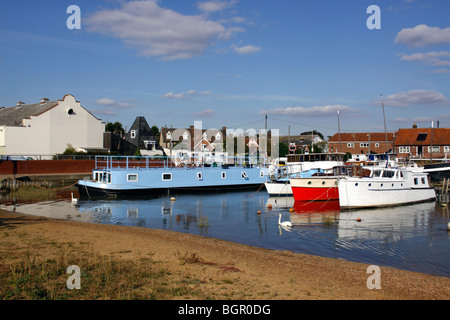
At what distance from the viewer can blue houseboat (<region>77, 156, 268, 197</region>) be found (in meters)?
38.2

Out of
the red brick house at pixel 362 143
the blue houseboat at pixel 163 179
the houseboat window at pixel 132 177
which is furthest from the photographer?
the red brick house at pixel 362 143

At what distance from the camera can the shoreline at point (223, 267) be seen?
10109 mm

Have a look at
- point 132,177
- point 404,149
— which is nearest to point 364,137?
point 404,149

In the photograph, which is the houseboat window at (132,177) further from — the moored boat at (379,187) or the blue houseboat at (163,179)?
the moored boat at (379,187)

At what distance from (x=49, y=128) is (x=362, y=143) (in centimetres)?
7272

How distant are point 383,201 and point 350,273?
70.8 feet

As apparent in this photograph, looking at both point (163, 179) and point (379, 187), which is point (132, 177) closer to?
point (163, 179)

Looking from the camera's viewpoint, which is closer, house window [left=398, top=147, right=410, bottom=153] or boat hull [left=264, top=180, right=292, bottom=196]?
boat hull [left=264, top=180, right=292, bottom=196]

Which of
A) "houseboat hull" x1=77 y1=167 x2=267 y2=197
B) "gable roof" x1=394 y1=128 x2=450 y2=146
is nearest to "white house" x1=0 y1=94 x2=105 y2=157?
"houseboat hull" x1=77 y1=167 x2=267 y2=197

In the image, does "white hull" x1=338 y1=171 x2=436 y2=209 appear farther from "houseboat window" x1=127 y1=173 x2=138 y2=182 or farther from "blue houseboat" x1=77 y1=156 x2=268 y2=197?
"houseboat window" x1=127 y1=173 x2=138 y2=182

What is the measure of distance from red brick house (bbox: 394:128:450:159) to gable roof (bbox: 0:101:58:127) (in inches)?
2725

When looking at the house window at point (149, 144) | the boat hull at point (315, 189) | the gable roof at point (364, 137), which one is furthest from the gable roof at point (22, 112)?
the gable roof at point (364, 137)
